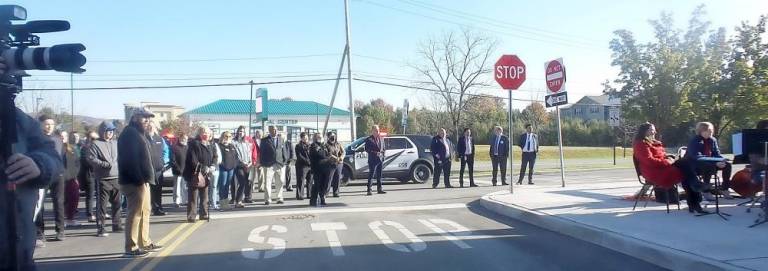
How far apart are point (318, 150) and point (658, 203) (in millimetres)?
6654

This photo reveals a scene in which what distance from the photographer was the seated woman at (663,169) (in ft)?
28.6

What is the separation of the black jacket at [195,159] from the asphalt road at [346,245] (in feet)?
3.02

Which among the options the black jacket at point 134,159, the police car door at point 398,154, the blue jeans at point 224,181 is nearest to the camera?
the black jacket at point 134,159

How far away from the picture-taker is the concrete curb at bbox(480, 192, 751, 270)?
5840mm

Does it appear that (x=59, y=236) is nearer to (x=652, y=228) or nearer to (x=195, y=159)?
(x=195, y=159)

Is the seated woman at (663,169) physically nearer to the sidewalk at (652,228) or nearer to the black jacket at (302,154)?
the sidewalk at (652,228)

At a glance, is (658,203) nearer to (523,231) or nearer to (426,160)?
(523,231)

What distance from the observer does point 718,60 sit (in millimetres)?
17484

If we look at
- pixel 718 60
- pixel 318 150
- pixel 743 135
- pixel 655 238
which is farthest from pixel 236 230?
pixel 718 60

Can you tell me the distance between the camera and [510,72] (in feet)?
43.2

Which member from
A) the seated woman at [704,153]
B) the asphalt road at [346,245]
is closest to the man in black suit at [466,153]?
the asphalt road at [346,245]

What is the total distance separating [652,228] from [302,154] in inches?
318

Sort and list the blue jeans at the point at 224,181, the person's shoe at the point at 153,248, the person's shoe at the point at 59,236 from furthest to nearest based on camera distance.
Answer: the blue jeans at the point at 224,181 → the person's shoe at the point at 59,236 → the person's shoe at the point at 153,248

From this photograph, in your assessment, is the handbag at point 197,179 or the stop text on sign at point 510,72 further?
the stop text on sign at point 510,72
